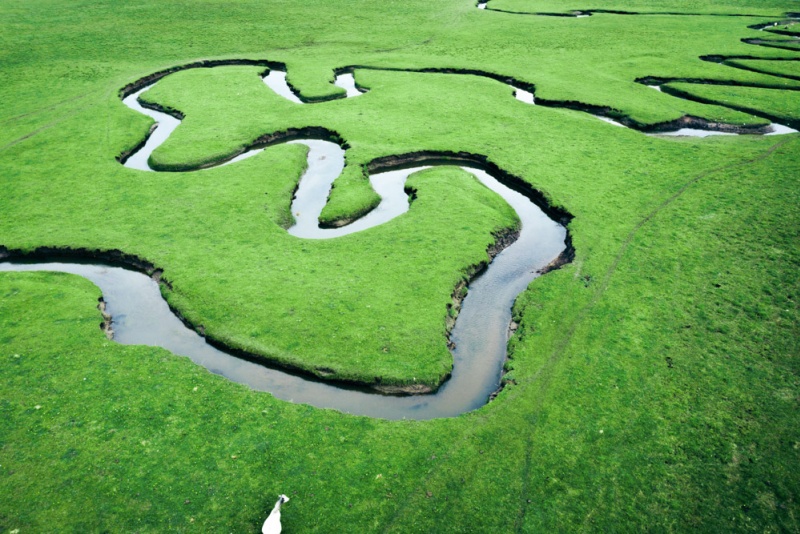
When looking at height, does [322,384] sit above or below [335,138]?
below

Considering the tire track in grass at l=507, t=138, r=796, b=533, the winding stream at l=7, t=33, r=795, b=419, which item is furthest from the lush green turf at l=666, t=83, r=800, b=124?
the winding stream at l=7, t=33, r=795, b=419

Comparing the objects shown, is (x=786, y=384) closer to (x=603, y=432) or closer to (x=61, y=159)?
(x=603, y=432)

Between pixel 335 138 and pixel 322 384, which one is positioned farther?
pixel 335 138

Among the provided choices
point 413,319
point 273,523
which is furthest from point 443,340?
point 273,523

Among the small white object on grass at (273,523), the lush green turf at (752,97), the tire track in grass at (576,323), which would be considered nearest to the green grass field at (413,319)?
the tire track in grass at (576,323)

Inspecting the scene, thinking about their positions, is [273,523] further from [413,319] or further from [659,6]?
[659,6]

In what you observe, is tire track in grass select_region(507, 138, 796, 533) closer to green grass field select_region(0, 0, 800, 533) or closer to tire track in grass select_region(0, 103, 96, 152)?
green grass field select_region(0, 0, 800, 533)

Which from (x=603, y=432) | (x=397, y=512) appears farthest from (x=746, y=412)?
(x=397, y=512)
